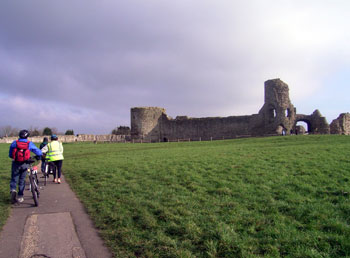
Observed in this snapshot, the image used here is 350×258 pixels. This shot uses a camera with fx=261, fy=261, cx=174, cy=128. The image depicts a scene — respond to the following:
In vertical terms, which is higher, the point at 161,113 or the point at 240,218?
the point at 161,113

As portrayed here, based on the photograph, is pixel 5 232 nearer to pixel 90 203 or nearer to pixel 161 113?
pixel 90 203

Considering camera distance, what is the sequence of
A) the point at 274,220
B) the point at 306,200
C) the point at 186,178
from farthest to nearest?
the point at 186,178 < the point at 306,200 < the point at 274,220

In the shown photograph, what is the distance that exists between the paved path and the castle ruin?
34042 millimetres

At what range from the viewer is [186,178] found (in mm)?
8508

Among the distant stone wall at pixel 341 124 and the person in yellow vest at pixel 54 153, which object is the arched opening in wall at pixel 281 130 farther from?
the person in yellow vest at pixel 54 153

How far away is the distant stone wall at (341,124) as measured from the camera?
3491 cm

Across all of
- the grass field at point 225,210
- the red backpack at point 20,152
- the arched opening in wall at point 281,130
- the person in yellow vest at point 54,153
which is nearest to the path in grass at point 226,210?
the grass field at point 225,210

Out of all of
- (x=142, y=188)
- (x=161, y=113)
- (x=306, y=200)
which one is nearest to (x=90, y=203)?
(x=142, y=188)

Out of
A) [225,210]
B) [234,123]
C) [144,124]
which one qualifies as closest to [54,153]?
[225,210]

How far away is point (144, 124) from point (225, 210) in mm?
40491

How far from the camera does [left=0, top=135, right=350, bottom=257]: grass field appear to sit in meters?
4.06

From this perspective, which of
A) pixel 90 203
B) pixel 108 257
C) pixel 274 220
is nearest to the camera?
pixel 108 257

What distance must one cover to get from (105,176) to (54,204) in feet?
10.2

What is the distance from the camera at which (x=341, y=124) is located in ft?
115
